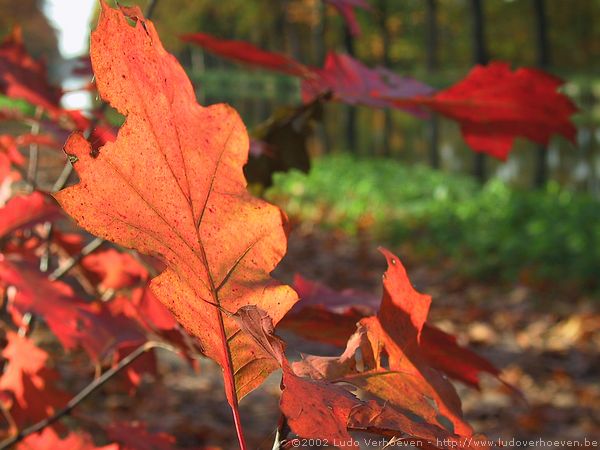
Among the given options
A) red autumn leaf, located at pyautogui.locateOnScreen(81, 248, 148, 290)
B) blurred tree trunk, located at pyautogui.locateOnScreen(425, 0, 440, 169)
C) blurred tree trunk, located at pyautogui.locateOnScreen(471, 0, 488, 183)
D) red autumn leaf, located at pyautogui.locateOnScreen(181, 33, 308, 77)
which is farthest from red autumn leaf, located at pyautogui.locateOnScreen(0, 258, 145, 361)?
blurred tree trunk, located at pyautogui.locateOnScreen(425, 0, 440, 169)

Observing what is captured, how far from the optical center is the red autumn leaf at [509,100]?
86 centimetres

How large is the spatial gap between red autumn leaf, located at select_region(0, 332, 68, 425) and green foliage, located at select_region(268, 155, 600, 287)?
5347 mm

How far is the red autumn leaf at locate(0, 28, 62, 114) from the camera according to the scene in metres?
1.10

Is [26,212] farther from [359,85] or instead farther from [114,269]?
[359,85]

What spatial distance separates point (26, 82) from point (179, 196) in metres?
0.76

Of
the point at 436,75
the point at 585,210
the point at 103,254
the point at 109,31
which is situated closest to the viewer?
the point at 109,31

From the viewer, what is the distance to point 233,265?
1.50 feet

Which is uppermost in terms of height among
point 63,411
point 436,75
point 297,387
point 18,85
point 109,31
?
point 109,31

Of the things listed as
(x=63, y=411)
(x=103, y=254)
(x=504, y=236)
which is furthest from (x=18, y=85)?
(x=504, y=236)

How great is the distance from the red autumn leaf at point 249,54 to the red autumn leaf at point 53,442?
0.44 m

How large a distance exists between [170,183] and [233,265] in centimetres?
6

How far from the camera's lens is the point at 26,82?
43.9 inches

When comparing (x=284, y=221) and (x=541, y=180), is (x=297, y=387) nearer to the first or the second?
(x=284, y=221)

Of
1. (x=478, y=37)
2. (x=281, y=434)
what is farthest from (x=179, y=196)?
(x=478, y=37)
